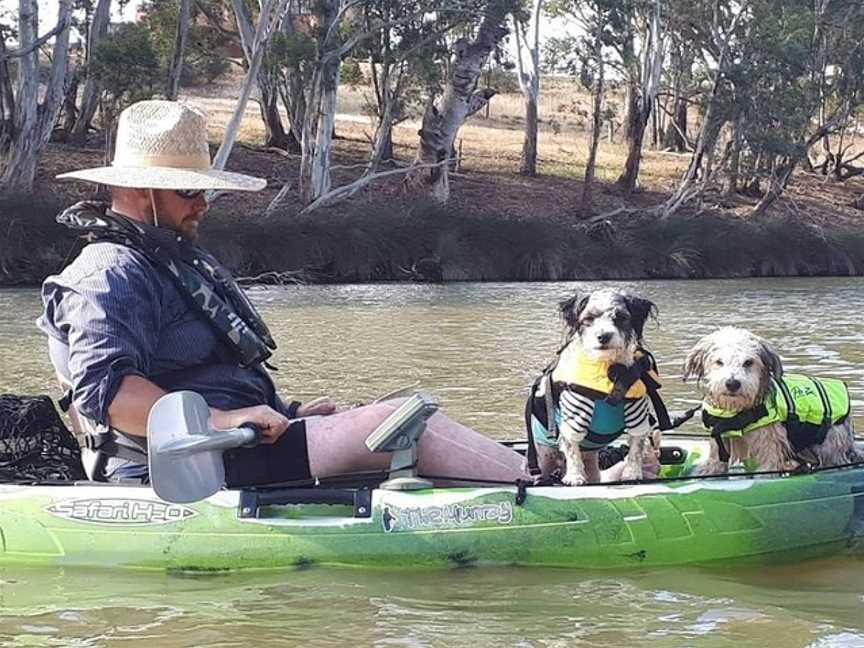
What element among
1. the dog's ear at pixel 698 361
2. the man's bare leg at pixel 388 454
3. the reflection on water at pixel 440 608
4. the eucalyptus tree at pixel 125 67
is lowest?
the reflection on water at pixel 440 608

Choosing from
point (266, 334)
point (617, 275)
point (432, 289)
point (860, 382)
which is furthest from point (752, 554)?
point (617, 275)

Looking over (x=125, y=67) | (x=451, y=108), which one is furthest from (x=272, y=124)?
(x=125, y=67)

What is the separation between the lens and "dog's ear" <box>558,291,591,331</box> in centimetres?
562

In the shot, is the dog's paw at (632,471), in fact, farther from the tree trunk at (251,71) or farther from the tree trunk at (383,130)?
the tree trunk at (383,130)

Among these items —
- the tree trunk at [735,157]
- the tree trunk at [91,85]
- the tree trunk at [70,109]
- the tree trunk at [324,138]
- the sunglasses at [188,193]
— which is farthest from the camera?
the tree trunk at [735,157]

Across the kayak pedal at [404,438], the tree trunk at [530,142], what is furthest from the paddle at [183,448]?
the tree trunk at [530,142]

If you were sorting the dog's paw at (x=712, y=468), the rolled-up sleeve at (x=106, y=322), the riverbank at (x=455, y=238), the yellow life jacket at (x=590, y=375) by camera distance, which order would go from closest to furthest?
the rolled-up sleeve at (x=106, y=322) → the yellow life jacket at (x=590, y=375) → the dog's paw at (x=712, y=468) → the riverbank at (x=455, y=238)

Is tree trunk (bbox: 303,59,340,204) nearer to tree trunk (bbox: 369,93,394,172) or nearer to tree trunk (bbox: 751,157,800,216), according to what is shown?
tree trunk (bbox: 369,93,394,172)

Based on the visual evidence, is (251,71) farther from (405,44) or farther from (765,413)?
(765,413)

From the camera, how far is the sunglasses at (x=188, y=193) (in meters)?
4.84

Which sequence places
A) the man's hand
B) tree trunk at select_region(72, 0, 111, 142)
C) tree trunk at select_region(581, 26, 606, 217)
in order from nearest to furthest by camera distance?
1. the man's hand
2. tree trunk at select_region(72, 0, 111, 142)
3. tree trunk at select_region(581, 26, 606, 217)

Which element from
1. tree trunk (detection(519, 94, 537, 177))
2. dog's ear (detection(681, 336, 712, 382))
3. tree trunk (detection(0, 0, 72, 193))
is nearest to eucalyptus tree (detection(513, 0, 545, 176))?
tree trunk (detection(519, 94, 537, 177))

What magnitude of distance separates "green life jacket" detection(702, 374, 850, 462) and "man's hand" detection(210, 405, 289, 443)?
6.11 ft

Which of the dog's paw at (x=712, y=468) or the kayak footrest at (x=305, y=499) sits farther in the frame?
the dog's paw at (x=712, y=468)
